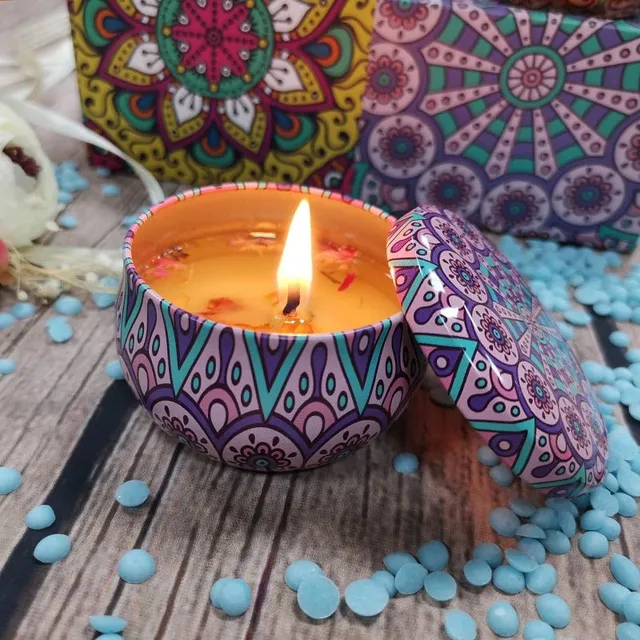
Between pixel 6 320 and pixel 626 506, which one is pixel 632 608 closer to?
pixel 626 506

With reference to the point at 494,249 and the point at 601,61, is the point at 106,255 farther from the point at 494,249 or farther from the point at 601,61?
the point at 601,61

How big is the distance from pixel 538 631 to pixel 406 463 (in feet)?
0.48

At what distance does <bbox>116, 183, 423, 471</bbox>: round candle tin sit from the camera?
433mm

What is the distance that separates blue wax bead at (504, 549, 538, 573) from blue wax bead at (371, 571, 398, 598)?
8 cm

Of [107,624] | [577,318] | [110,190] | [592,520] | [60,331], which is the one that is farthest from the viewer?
[110,190]

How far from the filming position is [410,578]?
1.51ft

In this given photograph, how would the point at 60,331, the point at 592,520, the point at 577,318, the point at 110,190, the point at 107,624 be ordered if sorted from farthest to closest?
1. the point at 110,190
2. the point at 577,318
3. the point at 60,331
4. the point at 592,520
5. the point at 107,624

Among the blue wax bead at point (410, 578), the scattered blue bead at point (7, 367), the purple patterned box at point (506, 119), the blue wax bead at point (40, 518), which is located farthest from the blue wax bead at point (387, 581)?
the purple patterned box at point (506, 119)

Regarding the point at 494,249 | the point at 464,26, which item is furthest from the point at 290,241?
the point at 464,26

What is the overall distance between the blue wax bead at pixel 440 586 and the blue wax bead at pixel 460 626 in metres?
0.01

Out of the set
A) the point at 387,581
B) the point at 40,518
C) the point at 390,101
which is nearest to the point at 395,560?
the point at 387,581

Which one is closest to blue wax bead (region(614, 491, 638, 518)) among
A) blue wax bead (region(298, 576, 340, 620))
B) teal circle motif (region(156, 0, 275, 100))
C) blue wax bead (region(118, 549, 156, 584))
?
blue wax bead (region(298, 576, 340, 620))

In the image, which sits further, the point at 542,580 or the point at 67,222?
the point at 67,222

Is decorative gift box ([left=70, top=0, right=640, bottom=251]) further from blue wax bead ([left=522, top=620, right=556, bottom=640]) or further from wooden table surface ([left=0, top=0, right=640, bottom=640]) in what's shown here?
blue wax bead ([left=522, top=620, right=556, bottom=640])
